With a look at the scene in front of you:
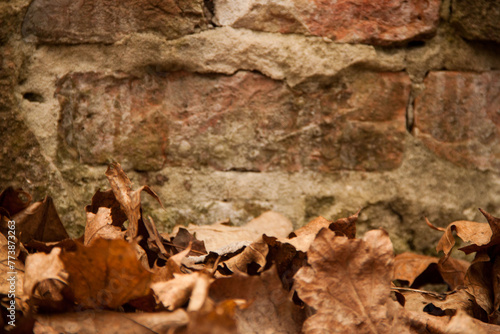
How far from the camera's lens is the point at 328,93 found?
4.11 feet

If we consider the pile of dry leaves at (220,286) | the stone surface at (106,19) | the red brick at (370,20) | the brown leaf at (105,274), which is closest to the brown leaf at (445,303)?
the pile of dry leaves at (220,286)

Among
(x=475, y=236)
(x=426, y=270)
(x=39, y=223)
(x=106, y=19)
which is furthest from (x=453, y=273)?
(x=106, y=19)

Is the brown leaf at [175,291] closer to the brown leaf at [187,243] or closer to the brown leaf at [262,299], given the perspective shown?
the brown leaf at [262,299]

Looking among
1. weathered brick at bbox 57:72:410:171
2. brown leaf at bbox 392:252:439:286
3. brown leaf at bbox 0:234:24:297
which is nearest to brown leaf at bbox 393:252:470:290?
brown leaf at bbox 392:252:439:286

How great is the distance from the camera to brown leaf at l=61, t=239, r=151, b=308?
66 centimetres

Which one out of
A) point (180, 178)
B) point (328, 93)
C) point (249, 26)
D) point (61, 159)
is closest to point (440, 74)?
point (328, 93)

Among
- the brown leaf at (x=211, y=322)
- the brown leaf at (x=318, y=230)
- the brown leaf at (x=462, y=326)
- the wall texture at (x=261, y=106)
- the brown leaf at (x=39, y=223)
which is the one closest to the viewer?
the brown leaf at (x=211, y=322)

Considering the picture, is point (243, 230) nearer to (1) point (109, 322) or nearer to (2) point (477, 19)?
(1) point (109, 322)

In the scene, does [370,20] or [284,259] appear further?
[370,20]

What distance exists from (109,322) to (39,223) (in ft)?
1.41

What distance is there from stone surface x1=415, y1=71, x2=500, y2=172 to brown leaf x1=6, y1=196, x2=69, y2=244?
3.14 feet

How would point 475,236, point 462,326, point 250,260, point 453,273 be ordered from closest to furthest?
point 462,326
point 250,260
point 475,236
point 453,273

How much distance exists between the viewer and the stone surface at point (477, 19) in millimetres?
1226

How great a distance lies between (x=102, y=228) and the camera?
876mm
